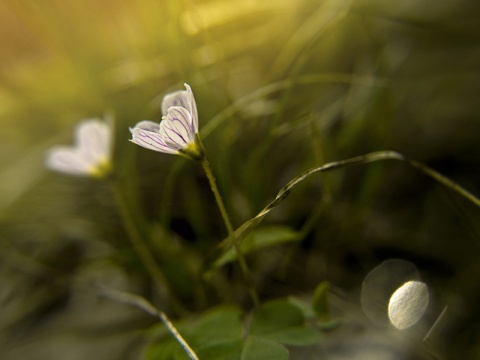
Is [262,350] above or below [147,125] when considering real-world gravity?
below

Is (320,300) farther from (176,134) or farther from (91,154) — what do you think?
(91,154)

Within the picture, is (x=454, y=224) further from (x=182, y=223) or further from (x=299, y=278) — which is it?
(x=182, y=223)

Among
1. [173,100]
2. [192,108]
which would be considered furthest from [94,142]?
[192,108]

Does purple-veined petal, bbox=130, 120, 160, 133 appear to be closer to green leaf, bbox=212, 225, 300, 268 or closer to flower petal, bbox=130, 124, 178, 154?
flower petal, bbox=130, 124, 178, 154

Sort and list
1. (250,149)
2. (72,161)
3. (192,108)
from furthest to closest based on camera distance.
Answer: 1. (250,149)
2. (72,161)
3. (192,108)

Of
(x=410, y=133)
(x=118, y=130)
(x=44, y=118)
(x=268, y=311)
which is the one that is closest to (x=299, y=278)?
(x=268, y=311)

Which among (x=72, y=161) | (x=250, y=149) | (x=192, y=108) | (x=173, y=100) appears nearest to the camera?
(x=192, y=108)

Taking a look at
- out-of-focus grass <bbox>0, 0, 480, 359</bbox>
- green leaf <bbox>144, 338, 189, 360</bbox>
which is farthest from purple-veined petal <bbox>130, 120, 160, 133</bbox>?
green leaf <bbox>144, 338, 189, 360</bbox>
